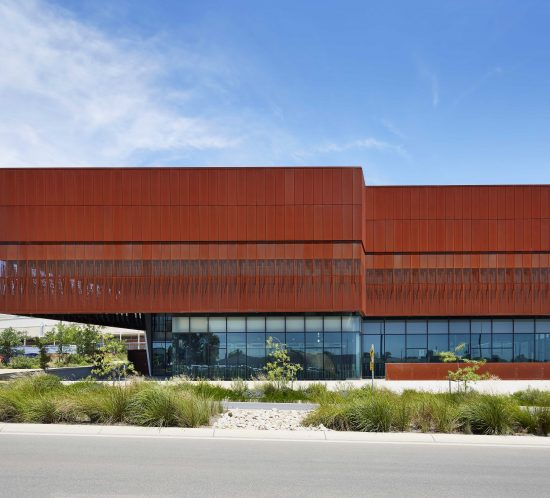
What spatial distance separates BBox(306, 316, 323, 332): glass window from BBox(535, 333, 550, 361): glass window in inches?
640

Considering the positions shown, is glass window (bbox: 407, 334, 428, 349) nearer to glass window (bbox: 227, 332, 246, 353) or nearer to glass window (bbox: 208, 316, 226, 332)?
glass window (bbox: 227, 332, 246, 353)

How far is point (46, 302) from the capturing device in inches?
1580

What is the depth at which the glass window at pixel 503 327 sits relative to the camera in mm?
45688

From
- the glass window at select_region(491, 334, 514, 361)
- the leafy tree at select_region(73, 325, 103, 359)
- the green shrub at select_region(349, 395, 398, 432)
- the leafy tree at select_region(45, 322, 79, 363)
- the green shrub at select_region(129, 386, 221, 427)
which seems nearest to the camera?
the green shrub at select_region(349, 395, 398, 432)

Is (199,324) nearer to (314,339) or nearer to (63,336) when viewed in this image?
(314,339)

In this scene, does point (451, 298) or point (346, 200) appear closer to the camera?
point (346, 200)

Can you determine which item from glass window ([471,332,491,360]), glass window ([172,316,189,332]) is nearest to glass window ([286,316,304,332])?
glass window ([172,316,189,332])

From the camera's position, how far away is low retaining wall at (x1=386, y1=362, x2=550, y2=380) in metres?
40.9

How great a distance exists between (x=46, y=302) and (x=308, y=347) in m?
16.3

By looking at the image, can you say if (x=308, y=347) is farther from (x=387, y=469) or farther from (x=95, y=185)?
(x=387, y=469)

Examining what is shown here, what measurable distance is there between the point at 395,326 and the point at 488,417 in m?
31.0

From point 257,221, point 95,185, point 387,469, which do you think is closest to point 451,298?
point 257,221

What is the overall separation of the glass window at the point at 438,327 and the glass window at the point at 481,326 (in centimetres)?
188

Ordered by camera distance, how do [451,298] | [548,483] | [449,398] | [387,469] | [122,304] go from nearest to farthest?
[548,483] < [387,469] < [449,398] < [122,304] < [451,298]
